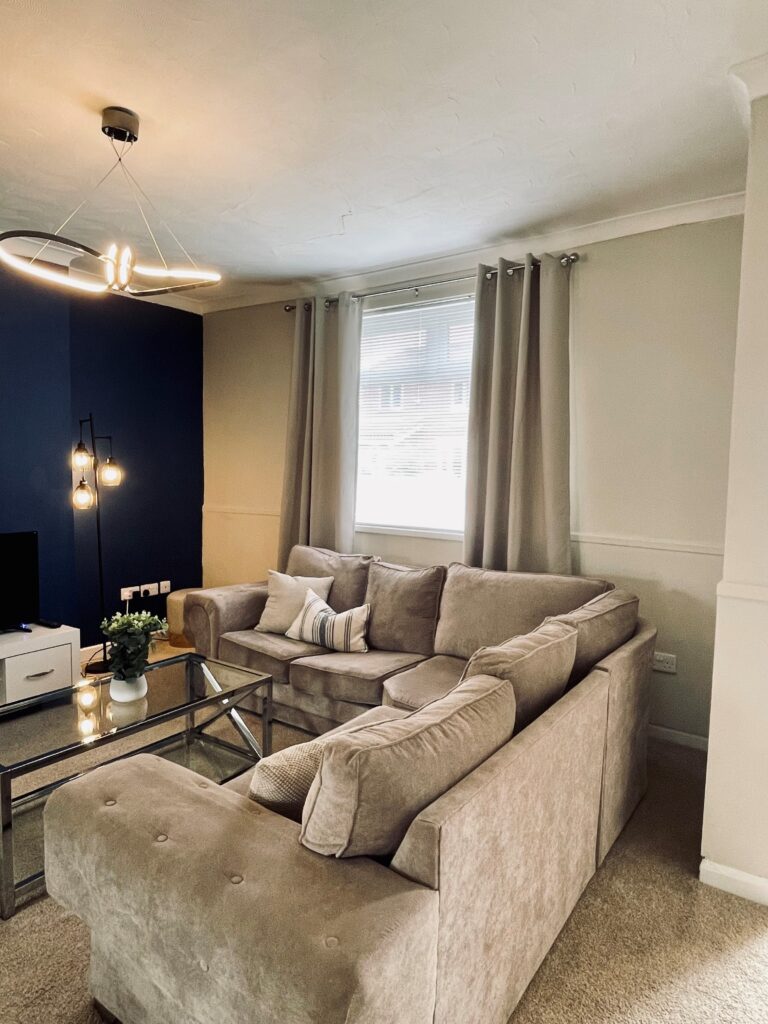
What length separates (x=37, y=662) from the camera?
11.4 feet

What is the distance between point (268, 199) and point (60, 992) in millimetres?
3203

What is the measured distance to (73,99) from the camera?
7.35ft

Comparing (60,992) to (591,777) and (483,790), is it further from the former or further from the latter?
(591,777)

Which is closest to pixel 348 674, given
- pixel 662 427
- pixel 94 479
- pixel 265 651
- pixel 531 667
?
pixel 265 651

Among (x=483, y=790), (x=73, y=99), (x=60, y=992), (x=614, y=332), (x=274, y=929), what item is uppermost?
(x=73, y=99)

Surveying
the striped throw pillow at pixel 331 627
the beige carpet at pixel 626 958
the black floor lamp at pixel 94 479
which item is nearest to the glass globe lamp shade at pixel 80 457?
the black floor lamp at pixel 94 479

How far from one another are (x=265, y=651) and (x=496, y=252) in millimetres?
2659

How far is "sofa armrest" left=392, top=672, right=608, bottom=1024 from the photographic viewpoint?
1.25 m

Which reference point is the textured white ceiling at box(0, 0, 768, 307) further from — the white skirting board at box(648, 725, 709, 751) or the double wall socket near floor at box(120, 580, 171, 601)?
the white skirting board at box(648, 725, 709, 751)

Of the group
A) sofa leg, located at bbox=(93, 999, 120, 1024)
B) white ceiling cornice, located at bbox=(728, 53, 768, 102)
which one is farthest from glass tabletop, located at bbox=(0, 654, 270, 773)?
white ceiling cornice, located at bbox=(728, 53, 768, 102)

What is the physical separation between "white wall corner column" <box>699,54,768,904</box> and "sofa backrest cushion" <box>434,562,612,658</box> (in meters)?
0.95

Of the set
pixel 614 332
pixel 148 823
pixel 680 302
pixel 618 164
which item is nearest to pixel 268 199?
pixel 618 164

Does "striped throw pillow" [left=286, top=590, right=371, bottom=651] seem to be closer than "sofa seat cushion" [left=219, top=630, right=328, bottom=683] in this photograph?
No

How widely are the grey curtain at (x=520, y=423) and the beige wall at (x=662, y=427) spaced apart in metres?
0.16
